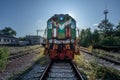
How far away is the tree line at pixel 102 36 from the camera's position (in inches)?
1692

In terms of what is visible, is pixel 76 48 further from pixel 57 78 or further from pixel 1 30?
pixel 1 30

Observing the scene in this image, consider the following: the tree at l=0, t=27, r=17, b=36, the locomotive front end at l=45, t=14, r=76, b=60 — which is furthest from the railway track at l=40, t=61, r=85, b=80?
the tree at l=0, t=27, r=17, b=36

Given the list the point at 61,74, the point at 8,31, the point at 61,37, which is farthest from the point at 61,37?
the point at 8,31

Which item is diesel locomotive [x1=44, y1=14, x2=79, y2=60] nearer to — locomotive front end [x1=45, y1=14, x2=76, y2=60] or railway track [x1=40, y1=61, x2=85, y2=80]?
locomotive front end [x1=45, y1=14, x2=76, y2=60]

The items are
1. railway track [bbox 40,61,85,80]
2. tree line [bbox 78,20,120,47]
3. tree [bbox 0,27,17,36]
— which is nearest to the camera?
railway track [bbox 40,61,85,80]

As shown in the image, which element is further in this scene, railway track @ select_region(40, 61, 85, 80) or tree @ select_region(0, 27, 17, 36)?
tree @ select_region(0, 27, 17, 36)

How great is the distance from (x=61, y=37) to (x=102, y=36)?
135 feet

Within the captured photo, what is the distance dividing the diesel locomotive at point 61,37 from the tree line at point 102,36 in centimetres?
379

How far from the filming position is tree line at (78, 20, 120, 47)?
42969 millimetres

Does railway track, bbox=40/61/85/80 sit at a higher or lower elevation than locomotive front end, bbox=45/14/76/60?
lower

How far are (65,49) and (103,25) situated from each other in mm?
67707

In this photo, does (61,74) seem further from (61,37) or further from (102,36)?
(102,36)

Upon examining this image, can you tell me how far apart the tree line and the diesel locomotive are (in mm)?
3788

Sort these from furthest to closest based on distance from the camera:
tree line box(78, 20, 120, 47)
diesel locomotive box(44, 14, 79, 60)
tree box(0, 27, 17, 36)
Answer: tree box(0, 27, 17, 36)
tree line box(78, 20, 120, 47)
diesel locomotive box(44, 14, 79, 60)
